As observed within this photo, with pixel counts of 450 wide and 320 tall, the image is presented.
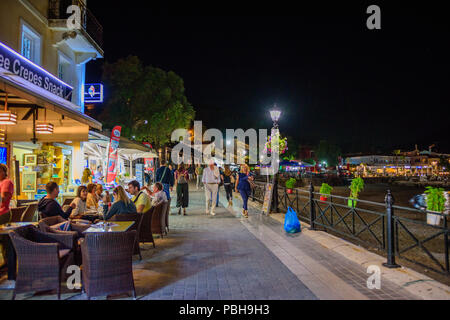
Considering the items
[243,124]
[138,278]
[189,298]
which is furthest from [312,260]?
[243,124]

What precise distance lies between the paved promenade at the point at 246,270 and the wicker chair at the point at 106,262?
28 centimetres

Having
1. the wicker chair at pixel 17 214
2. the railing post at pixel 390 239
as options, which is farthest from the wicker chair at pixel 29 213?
the railing post at pixel 390 239

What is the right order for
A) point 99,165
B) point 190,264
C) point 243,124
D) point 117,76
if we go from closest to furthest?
point 190,264
point 99,165
point 117,76
point 243,124

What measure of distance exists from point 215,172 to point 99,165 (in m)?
8.83

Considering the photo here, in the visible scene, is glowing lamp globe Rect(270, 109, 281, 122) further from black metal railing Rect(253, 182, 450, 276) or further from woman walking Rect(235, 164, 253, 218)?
black metal railing Rect(253, 182, 450, 276)

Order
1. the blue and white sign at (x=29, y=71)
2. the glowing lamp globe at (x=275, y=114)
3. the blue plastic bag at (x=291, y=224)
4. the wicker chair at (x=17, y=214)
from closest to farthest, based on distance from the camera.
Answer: the wicker chair at (x=17, y=214) < the blue plastic bag at (x=291, y=224) < the blue and white sign at (x=29, y=71) < the glowing lamp globe at (x=275, y=114)

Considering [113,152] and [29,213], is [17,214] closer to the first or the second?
[29,213]

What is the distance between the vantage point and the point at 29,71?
9.76 meters

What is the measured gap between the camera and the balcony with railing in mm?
12062

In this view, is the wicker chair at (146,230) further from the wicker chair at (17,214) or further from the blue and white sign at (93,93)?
the blue and white sign at (93,93)

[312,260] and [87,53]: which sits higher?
[87,53]

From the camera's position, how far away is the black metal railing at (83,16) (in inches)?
476
